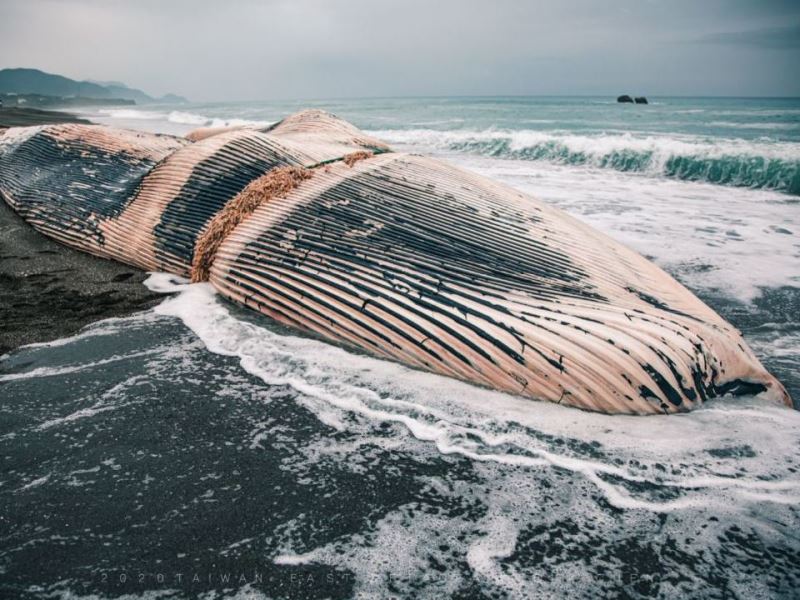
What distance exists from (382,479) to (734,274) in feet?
13.8

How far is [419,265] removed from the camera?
276 centimetres

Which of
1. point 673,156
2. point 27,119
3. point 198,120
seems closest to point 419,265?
point 673,156

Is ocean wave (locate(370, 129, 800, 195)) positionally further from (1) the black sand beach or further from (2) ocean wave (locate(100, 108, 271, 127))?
(1) the black sand beach

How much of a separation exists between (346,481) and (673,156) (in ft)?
45.1

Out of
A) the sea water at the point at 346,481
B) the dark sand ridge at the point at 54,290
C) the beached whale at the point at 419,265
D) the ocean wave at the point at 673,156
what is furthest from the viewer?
the ocean wave at the point at 673,156

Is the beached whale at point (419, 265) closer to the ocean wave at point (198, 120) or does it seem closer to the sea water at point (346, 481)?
the sea water at point (346, 481)

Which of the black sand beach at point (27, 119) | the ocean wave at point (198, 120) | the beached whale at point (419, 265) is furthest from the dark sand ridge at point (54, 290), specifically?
the ocean wave at point (198, 120)

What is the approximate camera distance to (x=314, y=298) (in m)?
2.81

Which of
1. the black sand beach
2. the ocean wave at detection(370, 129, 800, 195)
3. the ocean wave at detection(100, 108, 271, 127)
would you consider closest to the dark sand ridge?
the ocean wave at detection(370, 129, 800, 195)

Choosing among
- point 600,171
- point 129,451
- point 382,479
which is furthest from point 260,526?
point 600,171

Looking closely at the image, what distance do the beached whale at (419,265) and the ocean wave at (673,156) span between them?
31.7ft

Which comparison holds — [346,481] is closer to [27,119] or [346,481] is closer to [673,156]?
[673,156]

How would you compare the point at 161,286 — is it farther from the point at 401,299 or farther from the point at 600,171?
the point at 600,171

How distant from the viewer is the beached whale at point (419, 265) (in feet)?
7.22
